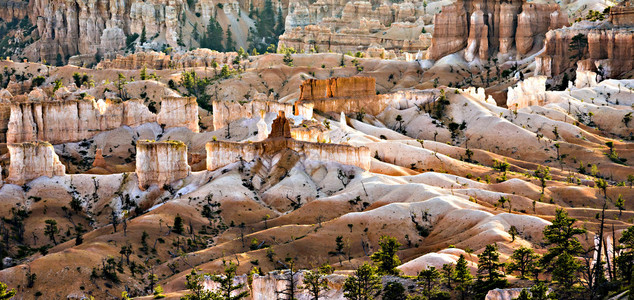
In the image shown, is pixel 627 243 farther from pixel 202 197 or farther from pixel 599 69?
pixel 599 69

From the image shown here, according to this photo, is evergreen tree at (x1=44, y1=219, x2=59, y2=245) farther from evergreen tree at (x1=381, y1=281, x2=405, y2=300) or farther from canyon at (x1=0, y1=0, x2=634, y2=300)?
evergreen tree at (x1=381, y1=281, x2=405, y2=300)

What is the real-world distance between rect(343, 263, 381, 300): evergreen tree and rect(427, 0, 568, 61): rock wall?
118 m

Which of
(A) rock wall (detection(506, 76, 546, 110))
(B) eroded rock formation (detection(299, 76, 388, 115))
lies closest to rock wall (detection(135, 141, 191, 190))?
(B) eroded rock formation (detection(299, 76, 388, 115))

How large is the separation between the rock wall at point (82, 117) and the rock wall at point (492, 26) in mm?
62615

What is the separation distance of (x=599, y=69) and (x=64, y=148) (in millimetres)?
70963

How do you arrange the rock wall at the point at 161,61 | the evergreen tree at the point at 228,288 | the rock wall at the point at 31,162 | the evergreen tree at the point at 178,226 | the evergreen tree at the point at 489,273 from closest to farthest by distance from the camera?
the evergreen tree at the point at 489,273 → the evergreen tree at the point at 228,288 → the evergreen tree at the point at 178,226 → the rock wall at the point at 31,162 → the rock wall at the point at 161,61

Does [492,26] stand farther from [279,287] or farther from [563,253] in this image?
[279,287]

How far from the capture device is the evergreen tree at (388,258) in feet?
226

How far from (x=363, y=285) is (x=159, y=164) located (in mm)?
45845

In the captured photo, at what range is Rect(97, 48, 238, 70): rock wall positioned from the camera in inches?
7254

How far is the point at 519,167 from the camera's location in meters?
113

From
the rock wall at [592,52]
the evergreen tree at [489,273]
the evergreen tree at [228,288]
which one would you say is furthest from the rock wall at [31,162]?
the rock wall at [592,52]

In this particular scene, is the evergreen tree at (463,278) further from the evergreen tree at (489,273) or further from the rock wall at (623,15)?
the rock wall at (623,15)

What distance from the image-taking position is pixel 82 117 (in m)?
124
